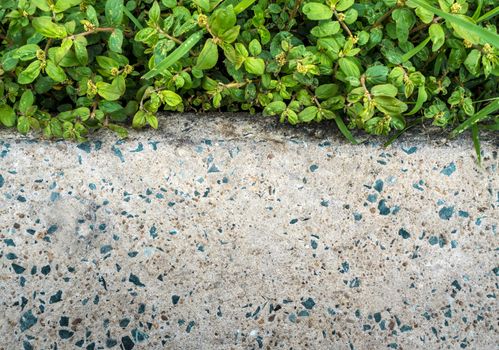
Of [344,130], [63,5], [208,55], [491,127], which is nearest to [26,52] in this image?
[63,5]

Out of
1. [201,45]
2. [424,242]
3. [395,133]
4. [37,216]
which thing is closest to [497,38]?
[395,133]

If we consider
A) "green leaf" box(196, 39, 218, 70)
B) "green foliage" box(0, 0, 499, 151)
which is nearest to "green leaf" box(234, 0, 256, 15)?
"green foliage" box(0, 0, 499, 151)

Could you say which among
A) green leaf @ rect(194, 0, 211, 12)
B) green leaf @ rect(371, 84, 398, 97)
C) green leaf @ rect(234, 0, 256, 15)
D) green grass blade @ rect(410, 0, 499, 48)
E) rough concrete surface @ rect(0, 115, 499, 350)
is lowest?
rough concrete surface @ rect(0, 115, 499, 350)

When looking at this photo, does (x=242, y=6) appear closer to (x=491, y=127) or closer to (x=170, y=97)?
(x=170, y=97)

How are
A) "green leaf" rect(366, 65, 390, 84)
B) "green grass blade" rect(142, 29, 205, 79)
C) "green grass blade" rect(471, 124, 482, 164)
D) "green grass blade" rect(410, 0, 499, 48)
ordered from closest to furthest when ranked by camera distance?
"green grass blade" rect(410, 0, 499, 48) < "green grass blade" rect(142, 29, 205, 79) < "green leaf" rect(366, 65, 390, 84) < "green grass blade" rect(471, 124, 482, 164)

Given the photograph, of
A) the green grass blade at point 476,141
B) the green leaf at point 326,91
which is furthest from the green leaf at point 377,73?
the green grass blade at point 476,141

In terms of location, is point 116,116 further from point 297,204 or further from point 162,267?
point 297,204

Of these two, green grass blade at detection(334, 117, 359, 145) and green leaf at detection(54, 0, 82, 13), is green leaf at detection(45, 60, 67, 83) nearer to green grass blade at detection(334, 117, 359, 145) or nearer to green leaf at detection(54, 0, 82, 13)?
green leaf at detection(54, 0, 82, 13)
